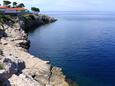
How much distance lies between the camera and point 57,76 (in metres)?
54.1

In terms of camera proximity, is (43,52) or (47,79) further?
(43,52)

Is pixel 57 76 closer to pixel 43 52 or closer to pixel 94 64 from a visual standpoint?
pixel 94 64

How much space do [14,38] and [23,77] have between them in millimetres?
53633

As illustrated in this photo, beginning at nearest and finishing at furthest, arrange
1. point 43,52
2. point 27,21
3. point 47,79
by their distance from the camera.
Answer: point 47,79
point 43,52
point 27,21

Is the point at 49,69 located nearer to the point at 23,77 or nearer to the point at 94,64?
the point at 23,77

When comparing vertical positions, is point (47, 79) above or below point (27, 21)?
above

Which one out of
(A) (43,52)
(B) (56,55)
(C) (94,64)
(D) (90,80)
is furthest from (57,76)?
(A) (43,52)

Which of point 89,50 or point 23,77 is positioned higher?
point 23,77

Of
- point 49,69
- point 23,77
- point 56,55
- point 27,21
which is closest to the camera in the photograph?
point 23,77

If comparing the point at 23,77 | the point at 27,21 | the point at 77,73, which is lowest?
the point at 27,21

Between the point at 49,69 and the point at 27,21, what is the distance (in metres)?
130

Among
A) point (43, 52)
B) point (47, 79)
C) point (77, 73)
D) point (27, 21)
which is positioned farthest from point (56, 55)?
point (27, 21)

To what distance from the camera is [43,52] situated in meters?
92.2

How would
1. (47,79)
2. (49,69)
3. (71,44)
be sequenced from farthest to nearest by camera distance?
(71,44) → (49,69) → (47,79)
